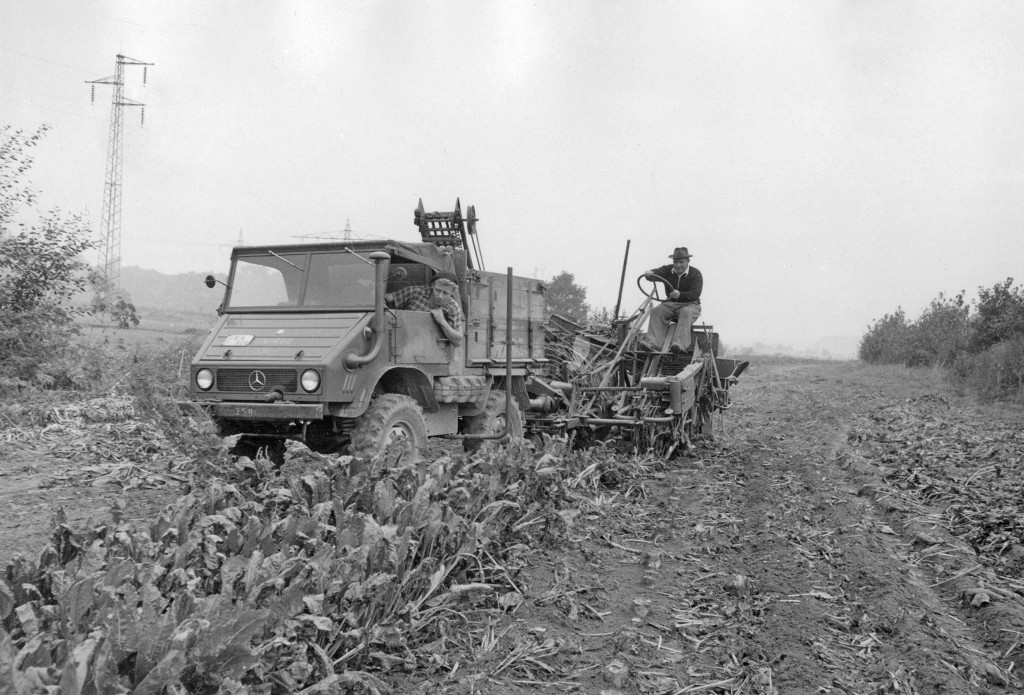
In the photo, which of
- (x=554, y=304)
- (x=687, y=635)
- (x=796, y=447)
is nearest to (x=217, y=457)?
(x=687, y=635)

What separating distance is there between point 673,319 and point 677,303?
0.27 meters

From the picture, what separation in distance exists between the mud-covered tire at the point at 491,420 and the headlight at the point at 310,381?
265 centimetres

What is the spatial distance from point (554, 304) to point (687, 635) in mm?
21666

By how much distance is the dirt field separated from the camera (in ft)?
12.4

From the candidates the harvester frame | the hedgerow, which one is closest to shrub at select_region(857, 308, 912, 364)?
the hedgerow

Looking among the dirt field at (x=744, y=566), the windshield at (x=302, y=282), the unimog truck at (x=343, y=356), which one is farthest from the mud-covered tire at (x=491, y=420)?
the windshield at (x=302, y=282)

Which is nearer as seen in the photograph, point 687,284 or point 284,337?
point 284,337

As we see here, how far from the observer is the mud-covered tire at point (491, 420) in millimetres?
8930

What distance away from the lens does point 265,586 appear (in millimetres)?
3541

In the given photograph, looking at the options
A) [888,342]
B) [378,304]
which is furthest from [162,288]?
[378,304]

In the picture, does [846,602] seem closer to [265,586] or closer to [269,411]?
[265,586]

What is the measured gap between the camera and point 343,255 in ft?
24.6

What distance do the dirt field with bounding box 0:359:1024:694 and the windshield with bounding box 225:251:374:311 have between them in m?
1.82

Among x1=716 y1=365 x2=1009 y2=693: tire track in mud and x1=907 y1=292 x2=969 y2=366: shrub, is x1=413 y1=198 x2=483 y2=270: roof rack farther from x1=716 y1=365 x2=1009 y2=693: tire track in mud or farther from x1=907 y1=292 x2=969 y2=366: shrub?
x1=907 y1=292 x2=969 y2=366: shrub
